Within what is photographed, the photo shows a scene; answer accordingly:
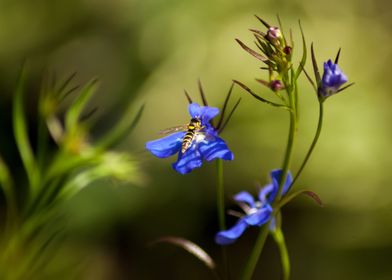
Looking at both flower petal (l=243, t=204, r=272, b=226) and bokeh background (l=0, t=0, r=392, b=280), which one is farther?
bokeh background (l=0, t=0, r=392, b=280)

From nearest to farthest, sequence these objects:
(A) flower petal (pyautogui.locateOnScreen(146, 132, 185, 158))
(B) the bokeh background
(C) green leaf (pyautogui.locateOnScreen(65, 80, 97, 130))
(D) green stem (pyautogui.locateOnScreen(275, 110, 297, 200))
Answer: (D) green stem (pyautogui.locateOnScreen(275, 110, 297, 200)) → (A) flower petal (pyautogui.locateOnScreen(146, 132, 185, 158)) → (C) green leaf (pyautogui.locateOnScreen(65, 80, 97, 130)) → (B) the bokeh background

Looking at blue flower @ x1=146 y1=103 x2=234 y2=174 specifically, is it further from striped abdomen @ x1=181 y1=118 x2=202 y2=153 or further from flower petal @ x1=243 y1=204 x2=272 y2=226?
flower petal @ x1=243 y1=204 x2=272 y2=226

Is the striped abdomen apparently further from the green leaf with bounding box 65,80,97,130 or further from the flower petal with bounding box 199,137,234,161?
the green leaf with bounding box 65,80,97,130

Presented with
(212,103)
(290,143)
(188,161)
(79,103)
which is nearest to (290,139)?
(290,143)

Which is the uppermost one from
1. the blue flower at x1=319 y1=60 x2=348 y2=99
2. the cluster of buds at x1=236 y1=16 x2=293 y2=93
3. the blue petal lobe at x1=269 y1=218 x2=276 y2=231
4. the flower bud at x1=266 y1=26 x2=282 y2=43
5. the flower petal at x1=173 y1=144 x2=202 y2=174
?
the flower bud at x1=266 y1=26 x2=282 y2=43

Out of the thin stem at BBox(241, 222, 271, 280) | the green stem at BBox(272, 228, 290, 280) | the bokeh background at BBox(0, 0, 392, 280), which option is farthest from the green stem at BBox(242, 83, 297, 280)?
the bokeh background at BBox(0, 0, 392, 280)

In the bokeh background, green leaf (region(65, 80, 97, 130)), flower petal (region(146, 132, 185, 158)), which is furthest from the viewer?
the bokeh background

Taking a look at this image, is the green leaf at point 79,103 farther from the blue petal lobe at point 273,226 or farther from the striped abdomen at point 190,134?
the blue petal lobe at point 273,226

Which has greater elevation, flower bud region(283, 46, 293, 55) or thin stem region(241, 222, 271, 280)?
flower bud region(283, 46, 293, 55)
